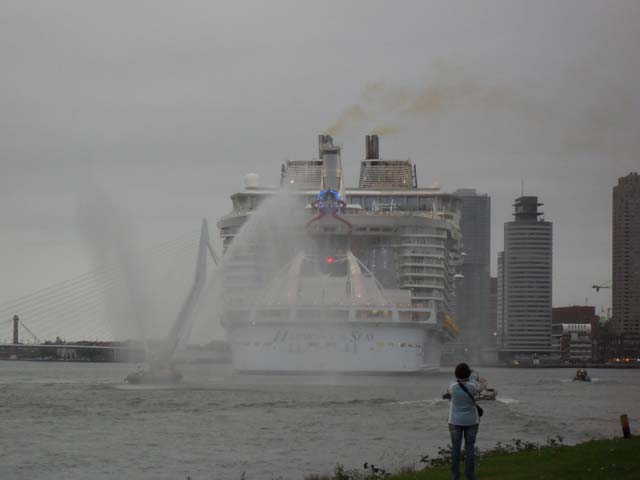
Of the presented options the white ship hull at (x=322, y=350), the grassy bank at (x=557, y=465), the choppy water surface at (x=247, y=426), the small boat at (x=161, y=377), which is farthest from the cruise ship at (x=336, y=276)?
the grassy bank at (x=557, y=465)

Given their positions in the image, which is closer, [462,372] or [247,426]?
[462,372]

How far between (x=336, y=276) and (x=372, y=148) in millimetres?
39350

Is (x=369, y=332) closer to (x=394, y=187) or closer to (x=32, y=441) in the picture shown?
(x=394, y=187)

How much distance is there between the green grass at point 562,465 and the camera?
27.2 meters

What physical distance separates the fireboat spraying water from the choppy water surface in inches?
61.2

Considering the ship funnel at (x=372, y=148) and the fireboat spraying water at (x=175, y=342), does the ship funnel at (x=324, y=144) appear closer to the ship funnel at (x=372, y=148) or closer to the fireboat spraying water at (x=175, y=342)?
the ship funnel at (x=372, y=148)

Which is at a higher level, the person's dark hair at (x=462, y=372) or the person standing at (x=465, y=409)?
the person's dark hair at (x=462, y=372)

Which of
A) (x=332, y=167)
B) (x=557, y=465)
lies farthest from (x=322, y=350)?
(x=557, y=465)

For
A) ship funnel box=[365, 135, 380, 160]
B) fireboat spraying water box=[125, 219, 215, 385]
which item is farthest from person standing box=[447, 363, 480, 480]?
ship funnel box=[365, 135, 380, 160]

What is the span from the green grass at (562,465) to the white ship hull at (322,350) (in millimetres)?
60731

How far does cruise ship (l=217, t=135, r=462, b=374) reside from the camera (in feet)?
313

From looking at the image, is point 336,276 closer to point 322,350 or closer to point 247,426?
point 322,350

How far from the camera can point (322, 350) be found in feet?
313

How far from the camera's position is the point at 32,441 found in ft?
160
